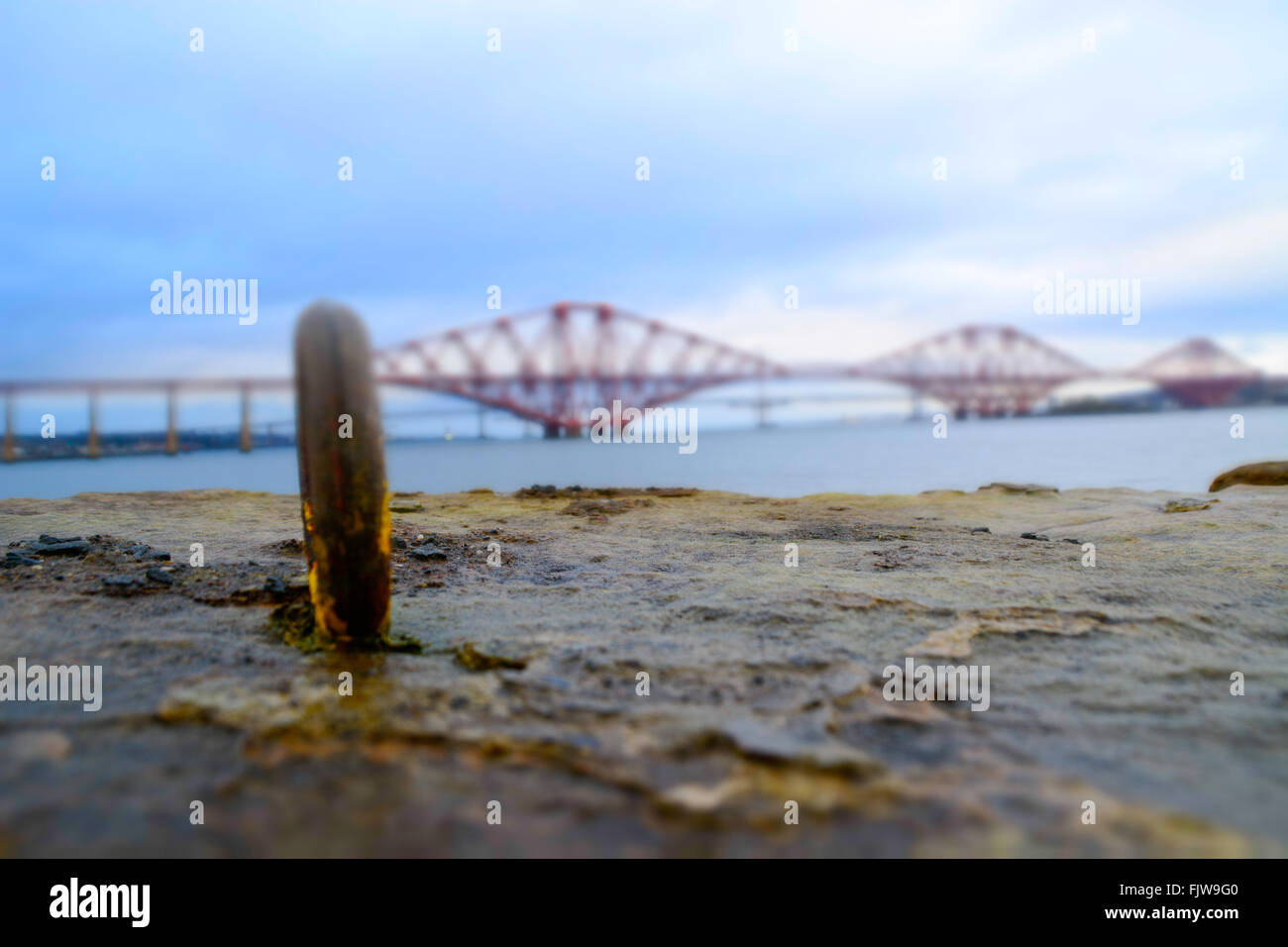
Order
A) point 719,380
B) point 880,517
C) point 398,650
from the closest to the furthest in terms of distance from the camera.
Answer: point 398,650 < point 880,517 < point 719,380

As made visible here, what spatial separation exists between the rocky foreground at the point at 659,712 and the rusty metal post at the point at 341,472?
198 mm

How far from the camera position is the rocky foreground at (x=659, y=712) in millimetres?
1385

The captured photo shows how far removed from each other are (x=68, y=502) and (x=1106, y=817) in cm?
840

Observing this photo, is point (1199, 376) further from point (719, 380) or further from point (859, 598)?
point (859, 598)

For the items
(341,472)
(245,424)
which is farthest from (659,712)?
(245,424)

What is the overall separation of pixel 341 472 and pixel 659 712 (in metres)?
1.24

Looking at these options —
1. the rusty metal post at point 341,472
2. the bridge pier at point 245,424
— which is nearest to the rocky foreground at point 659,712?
the rusty metal post at point 341,472

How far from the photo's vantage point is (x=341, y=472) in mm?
2365

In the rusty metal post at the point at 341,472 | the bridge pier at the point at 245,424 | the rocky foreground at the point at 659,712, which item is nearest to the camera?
the rocky foreground at the point at 659,712

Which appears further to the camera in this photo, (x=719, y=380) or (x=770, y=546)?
(x=719, y=380)

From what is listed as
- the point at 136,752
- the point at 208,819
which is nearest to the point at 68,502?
the point at 136,752

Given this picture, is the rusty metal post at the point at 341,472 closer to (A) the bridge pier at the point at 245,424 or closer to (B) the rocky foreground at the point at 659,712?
(B) the rocky foreground at the point at 659,712

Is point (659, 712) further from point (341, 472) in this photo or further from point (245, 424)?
point (245, 424)
